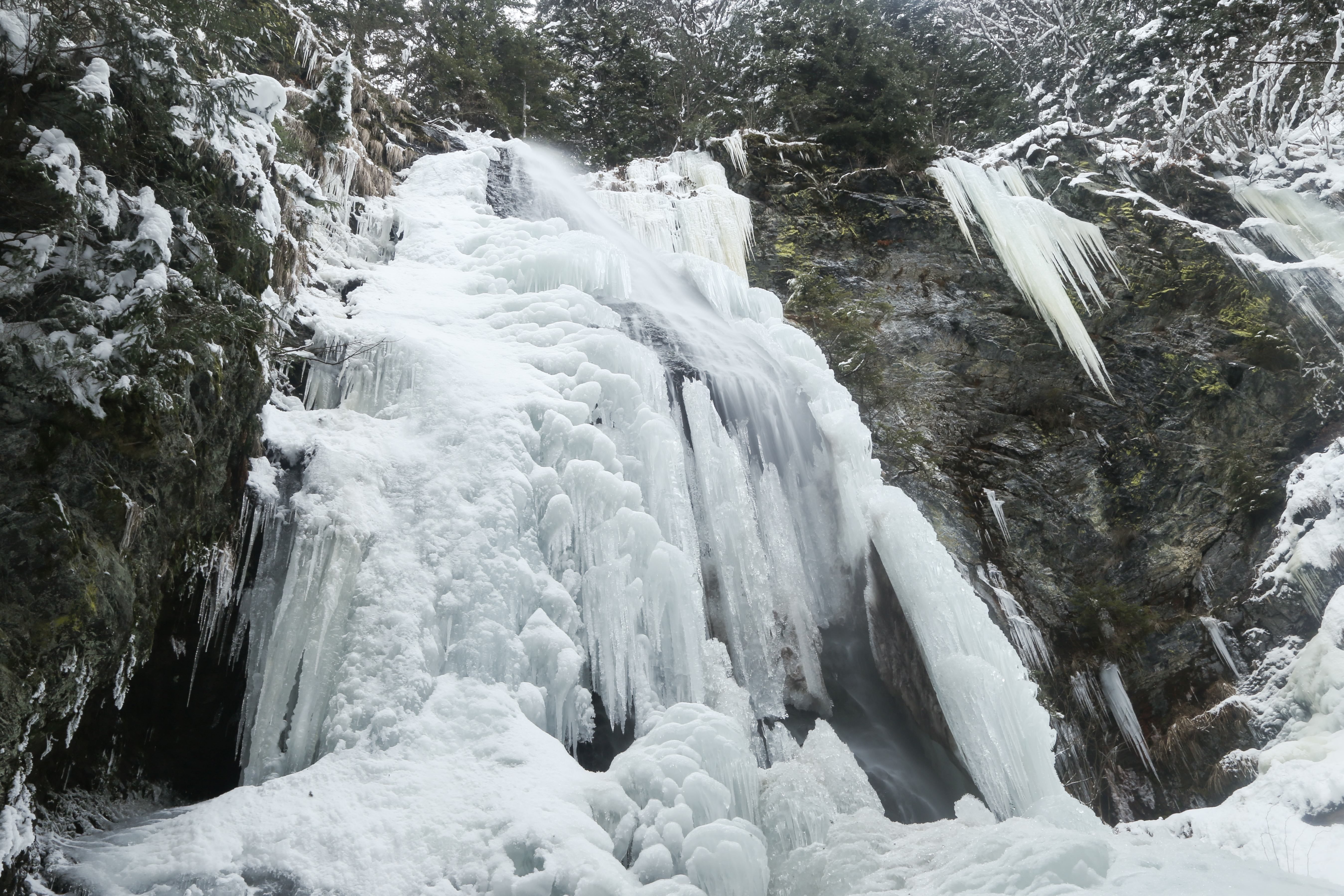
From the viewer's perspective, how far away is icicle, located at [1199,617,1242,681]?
7426 millimetres

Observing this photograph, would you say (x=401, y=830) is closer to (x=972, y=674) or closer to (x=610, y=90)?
(x=972, y=674)

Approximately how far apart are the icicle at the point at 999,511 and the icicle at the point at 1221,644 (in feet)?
6.73

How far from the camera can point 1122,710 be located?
7.61 m

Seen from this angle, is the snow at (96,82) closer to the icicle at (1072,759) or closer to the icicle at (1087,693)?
the icicle at (1072,759)

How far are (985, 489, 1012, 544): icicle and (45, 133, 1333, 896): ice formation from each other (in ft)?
4.89

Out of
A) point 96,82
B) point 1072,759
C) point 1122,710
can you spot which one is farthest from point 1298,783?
point 96,82

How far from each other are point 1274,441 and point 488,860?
378 inches

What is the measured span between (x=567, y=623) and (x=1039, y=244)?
9.09m

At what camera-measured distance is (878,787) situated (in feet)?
19.2

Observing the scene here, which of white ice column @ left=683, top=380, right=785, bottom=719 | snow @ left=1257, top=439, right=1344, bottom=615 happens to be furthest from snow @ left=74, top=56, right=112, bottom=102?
snow @ left=1257, top=439, right=1344, bottom=615

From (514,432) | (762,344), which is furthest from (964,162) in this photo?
(514,432)

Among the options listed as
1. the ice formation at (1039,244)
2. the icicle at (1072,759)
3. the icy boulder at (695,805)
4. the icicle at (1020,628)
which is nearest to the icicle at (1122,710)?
the icicle at (1072,759)

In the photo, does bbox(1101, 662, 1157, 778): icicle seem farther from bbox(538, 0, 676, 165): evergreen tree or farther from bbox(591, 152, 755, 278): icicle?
bbox(538, 0, 676, 165): evergreen tree

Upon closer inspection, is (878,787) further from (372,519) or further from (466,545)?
(372,519)
